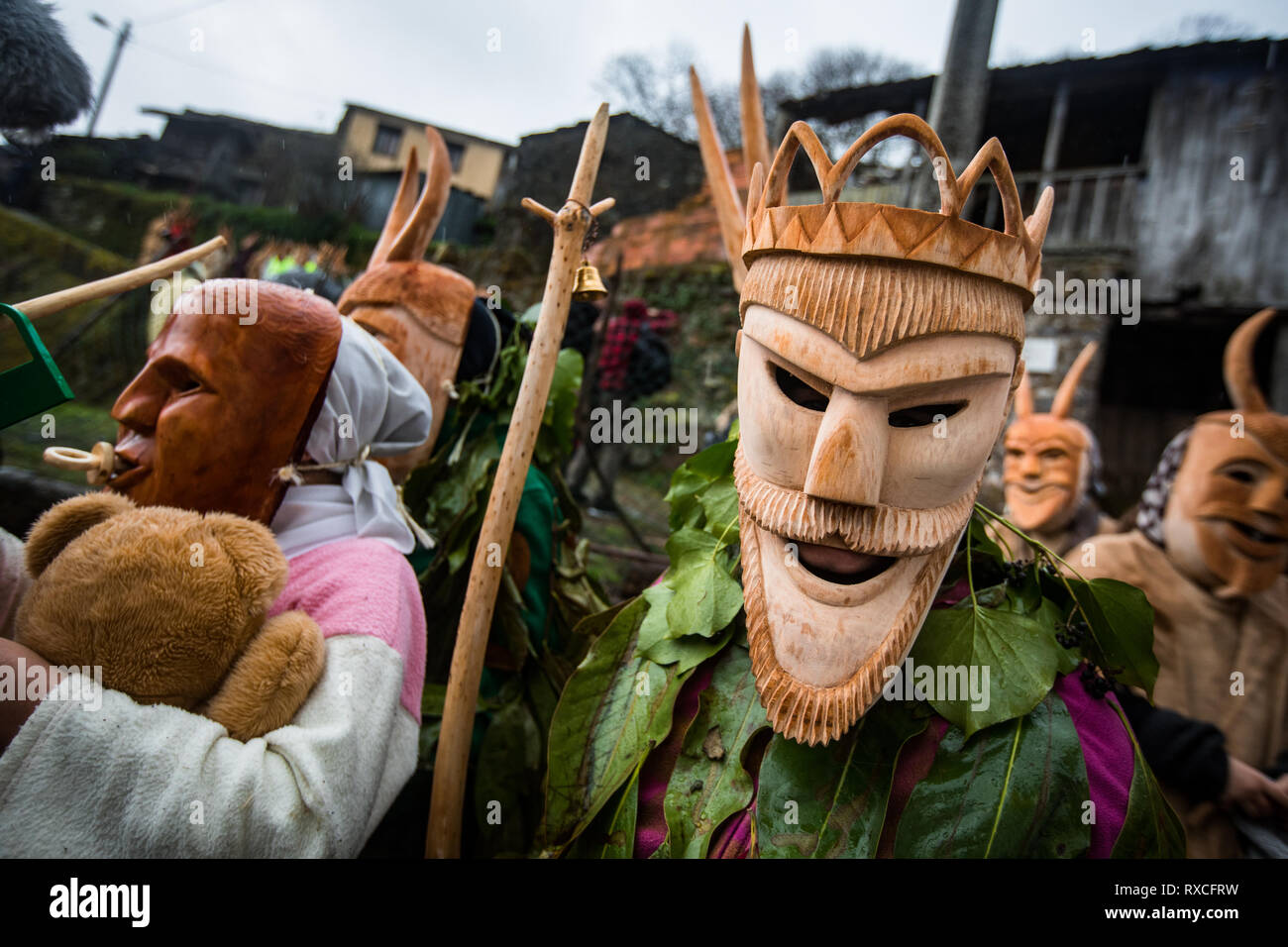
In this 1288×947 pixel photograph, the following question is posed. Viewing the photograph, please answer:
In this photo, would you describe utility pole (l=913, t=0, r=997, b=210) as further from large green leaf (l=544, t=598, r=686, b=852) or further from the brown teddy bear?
the brown teddy bear

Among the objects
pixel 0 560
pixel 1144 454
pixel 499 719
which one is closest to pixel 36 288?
pixel 0 560

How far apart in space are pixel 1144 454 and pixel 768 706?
9362mm

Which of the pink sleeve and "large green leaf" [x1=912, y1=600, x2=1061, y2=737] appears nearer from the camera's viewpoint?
"large green leaf" [x1=912, y1=600, x2=1061, y2=737]

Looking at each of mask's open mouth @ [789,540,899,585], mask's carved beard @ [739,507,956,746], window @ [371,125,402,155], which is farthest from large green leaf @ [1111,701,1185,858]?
window @ [371,125,402,155]

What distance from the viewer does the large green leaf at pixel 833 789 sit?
4.03ft

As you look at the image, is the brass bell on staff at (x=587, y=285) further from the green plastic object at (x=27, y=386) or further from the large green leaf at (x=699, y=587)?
the green plastic object at (x=27, y=386)

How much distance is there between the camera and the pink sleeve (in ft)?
4.57

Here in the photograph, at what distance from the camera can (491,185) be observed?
3814 mm

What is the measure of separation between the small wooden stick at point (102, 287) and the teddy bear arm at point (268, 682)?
0.73 m

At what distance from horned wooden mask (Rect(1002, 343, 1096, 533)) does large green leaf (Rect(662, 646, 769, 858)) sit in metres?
2.59

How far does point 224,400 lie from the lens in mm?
1468

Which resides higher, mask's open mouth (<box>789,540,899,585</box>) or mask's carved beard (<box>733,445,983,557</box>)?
mask's carved beard (<box>733,445,983,557</box>)
